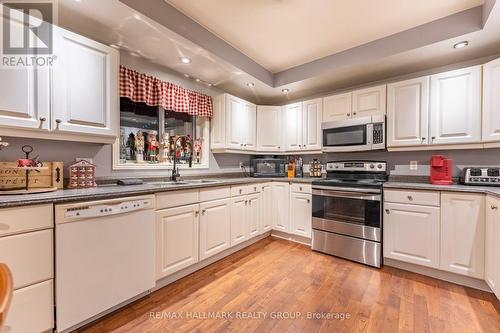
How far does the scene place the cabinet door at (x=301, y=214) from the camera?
3.05 m

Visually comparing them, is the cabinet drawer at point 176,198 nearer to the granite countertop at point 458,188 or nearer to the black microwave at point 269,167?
the black microwave at point 269,167

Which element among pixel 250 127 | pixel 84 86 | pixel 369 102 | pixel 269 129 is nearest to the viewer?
pixel 84 86

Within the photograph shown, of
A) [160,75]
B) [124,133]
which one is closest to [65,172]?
[124,133]

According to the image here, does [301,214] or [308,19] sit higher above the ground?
[308,19]

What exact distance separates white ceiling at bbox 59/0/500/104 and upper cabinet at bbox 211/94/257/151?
28 centimetres

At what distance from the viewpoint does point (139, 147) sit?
2.52 m

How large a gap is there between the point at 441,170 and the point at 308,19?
2197mm

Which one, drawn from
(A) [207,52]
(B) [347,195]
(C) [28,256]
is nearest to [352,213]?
(B) [347,195]

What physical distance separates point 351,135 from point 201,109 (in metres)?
2.08

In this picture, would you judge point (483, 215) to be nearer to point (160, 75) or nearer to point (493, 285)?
point (493, 285)

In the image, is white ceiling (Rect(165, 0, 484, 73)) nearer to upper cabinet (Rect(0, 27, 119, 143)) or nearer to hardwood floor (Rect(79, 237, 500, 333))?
upper cabinet (Rect(0, 27, 119, 143))

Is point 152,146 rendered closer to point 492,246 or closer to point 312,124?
point 312,124

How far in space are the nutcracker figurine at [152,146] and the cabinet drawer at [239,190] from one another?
39.9 inches

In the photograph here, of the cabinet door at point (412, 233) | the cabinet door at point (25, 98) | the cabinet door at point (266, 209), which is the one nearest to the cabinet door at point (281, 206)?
the cabinet door at point (266, 209)
